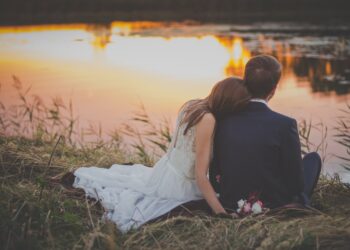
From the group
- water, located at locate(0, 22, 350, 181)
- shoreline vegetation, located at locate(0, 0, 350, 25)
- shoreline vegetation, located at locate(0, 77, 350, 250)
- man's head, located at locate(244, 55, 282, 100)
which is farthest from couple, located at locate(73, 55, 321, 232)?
shoreline vegetation, located at locate(0, 0, 350, 25)

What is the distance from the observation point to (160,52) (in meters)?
14.5

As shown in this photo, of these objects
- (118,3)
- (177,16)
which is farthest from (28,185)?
(118,3)

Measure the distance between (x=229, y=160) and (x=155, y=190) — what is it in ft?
1.97

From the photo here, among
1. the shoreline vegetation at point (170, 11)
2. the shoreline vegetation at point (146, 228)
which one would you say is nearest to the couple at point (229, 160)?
the shoreline vegetation at point (146, 228)

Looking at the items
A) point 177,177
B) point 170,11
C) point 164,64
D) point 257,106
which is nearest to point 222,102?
point 257,106

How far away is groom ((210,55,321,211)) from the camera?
2938 mm

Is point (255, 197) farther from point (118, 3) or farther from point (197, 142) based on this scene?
point (118, 3)

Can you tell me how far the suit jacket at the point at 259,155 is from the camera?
293 cm

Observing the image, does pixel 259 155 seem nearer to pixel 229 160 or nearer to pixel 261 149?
pixel 261 149

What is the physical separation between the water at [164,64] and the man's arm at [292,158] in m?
2.66

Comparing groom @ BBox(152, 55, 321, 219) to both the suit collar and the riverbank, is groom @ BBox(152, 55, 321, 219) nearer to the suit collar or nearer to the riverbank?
the suit collar

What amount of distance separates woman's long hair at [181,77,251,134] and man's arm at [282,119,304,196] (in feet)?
0.98

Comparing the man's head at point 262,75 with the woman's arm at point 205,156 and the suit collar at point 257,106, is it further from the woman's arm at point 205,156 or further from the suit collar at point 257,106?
the woman's arm at point 205,156

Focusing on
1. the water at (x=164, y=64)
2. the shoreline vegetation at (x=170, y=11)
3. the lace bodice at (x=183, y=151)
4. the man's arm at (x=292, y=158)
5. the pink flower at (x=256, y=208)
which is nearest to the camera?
the man's arm at (x=292, y=158)
